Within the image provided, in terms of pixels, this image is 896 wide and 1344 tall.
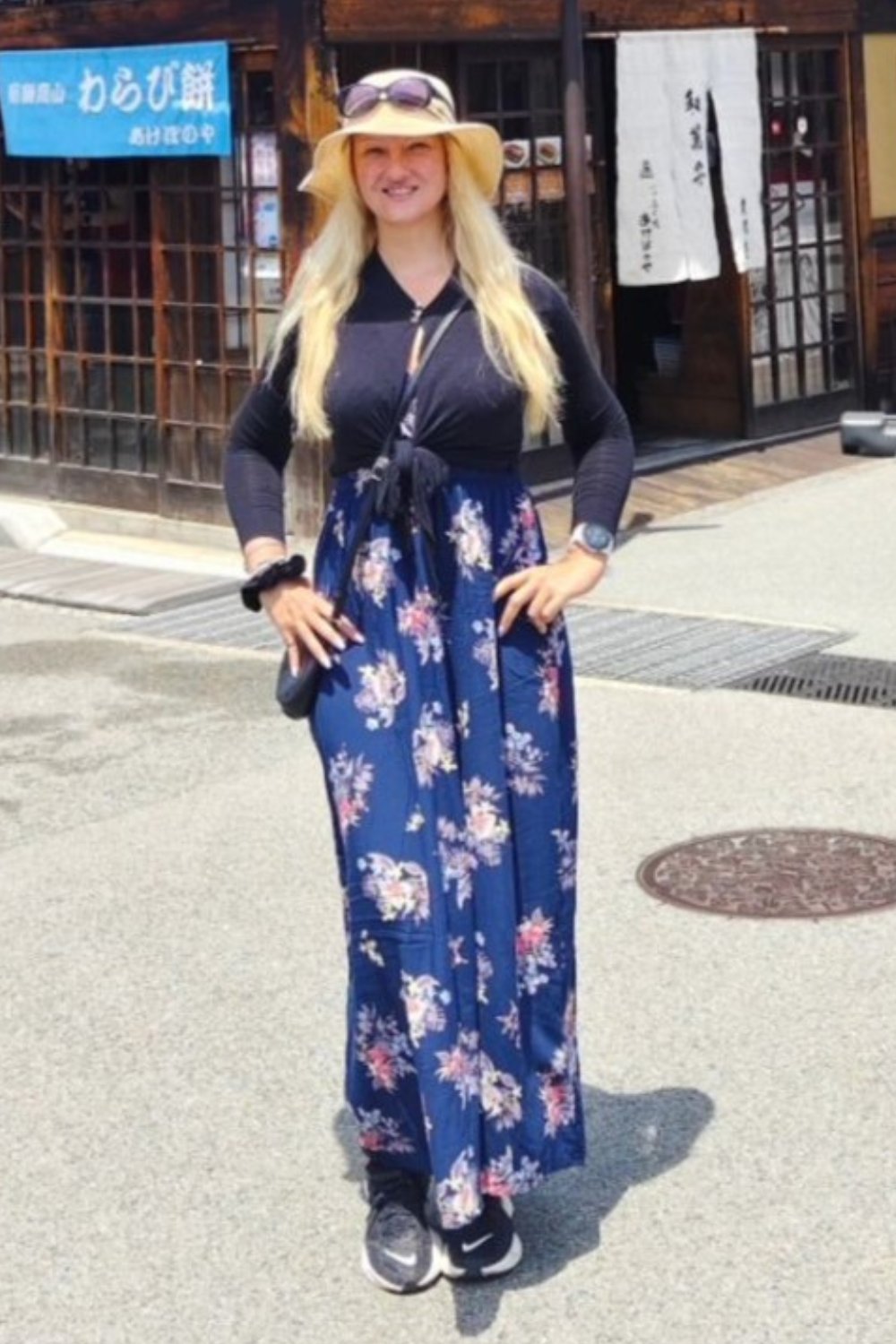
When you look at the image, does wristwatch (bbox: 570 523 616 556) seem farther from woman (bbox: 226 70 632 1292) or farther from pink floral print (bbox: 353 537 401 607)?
pink floral print (bbox: 353 537 401 607)

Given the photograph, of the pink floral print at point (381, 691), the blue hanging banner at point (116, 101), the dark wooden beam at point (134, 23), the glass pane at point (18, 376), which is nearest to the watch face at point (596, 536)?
the pink floral print at point (381, 691)

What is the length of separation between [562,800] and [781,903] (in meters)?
2.22

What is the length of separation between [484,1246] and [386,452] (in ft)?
4.59

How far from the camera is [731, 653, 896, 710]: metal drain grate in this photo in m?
8.58

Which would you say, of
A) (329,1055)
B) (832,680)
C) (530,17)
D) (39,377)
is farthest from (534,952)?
(39,377)

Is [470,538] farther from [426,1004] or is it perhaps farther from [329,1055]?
[329,1055]

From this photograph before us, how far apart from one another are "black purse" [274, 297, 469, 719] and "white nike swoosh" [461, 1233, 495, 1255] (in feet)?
3.18

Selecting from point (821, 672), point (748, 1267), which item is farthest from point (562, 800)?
point (821, 672)

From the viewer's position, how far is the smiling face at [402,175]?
4.18m

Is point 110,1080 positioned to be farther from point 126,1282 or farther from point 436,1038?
point 436,1038

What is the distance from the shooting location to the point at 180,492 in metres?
12.9

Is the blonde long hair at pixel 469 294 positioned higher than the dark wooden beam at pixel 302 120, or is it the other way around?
the dark wooden beam at pixel 302 120

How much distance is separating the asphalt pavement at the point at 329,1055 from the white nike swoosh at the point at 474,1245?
66 mm

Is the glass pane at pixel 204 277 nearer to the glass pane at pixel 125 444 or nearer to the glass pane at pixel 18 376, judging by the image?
the glass pane at pixel 125 444
